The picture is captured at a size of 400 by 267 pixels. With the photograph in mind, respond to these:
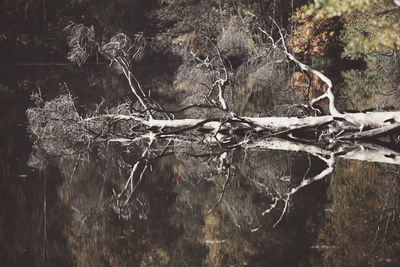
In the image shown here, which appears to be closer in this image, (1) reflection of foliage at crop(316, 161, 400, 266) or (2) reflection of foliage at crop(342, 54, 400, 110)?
(1) reflection of foliage at crop(316, 161, 400, 266)

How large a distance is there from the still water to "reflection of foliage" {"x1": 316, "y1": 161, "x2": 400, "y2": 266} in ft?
0.04

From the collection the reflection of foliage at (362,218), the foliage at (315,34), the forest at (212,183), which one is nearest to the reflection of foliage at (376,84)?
the forest at (212,183)

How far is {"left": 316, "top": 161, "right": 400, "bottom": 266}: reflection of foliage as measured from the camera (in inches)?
173

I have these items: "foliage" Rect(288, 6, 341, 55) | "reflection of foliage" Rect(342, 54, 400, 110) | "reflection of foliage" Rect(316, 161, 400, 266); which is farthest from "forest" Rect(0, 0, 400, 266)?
"foliage" Rect(288, 6, 341, 55)

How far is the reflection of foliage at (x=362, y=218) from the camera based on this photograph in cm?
439

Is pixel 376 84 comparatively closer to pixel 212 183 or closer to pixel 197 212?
pixel 212 183

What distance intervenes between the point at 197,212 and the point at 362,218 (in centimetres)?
177

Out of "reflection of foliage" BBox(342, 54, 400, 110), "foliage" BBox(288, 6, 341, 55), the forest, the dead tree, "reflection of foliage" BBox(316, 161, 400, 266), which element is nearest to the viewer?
"reflection of foliage" BBox(316, 161, 400, 266)

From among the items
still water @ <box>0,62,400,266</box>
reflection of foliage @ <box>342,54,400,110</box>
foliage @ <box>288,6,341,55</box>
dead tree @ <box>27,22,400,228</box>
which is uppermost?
foliage @ <box>288,6,341,55</box>

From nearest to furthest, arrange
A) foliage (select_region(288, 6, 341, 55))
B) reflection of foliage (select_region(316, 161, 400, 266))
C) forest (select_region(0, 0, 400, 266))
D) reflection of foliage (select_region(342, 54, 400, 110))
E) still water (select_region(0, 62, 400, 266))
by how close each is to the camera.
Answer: reflection of foliage (select_region(316, 161, 400, 266))
still water (select_region(0, 62, 400, 266))
forest (select_region(0, 0, 400, 266))
reflection of foliage (select_region(342, 54, 400, 110))
foliage (select_region(288, 6, 341, 55))

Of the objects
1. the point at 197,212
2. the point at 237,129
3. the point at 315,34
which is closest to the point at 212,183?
the point at 197,212

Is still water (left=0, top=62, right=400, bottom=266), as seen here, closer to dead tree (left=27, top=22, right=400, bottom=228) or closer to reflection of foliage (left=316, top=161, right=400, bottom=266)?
reflection of foliage (left=316, top=161, right=400, bottom=266)

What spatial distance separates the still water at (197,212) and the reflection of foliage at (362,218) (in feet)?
0.04

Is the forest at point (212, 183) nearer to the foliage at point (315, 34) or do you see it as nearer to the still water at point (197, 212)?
the still water at point (197, 212)
